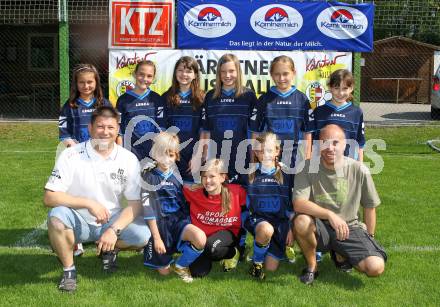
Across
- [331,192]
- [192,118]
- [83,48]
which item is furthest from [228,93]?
[83,48]

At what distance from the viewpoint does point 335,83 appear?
482cm

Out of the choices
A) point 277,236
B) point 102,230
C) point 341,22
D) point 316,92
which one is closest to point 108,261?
point 102,230

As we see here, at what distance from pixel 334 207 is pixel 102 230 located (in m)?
1.84

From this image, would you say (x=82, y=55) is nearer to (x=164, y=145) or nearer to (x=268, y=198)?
(x=164, y=145)

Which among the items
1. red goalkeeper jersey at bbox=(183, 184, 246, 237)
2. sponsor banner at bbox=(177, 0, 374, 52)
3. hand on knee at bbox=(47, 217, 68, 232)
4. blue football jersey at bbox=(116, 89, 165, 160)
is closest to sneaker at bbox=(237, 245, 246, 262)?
red goalkeeper jersey at bbox=(183, 184, 246, 237)

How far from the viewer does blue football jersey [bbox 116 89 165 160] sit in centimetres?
520

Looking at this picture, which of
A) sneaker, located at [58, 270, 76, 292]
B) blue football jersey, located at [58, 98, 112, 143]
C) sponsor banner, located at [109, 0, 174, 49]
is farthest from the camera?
sponsor banner, located at [109, 0, 174, 49]

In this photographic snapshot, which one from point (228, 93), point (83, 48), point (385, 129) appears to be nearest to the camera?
point (228, 93)

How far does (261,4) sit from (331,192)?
23.5 feet

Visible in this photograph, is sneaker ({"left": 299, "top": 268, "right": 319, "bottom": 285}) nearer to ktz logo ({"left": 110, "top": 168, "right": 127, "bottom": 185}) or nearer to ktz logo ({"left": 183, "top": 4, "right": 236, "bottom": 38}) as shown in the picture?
ktz logo ({"left": 110, "top": 168, "right": 127, "bottom": 185})

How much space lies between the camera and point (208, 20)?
10.7 meters

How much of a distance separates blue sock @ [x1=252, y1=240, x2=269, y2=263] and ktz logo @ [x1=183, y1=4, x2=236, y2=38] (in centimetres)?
706

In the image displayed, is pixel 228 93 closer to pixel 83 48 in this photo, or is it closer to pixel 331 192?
pixel 331 192

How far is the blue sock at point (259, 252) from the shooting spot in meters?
4.38
